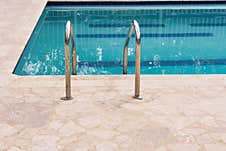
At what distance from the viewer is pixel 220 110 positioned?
15.0ft

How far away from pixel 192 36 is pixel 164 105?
15.7 ft

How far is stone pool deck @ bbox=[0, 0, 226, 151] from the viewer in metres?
3.87

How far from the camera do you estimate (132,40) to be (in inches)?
347

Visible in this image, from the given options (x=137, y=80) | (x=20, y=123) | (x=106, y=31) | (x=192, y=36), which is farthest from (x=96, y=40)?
(x=20, y=123)

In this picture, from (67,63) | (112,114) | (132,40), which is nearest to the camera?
(112,114)

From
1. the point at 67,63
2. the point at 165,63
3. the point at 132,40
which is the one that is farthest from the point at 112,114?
the point at 132,40

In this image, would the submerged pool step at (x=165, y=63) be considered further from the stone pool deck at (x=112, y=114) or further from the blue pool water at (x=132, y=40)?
the stone pool deck at (x=112, y=114)

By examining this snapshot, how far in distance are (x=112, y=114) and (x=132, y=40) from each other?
456 cm

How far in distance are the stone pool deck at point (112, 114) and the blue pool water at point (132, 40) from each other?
1.52 m

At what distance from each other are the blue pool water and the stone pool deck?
4.98 feet

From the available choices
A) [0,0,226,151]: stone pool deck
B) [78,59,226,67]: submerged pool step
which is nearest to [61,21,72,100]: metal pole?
[0,0,226,151]: stone pool deck

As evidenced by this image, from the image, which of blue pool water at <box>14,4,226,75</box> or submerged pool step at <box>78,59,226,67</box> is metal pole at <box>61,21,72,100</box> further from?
submerged pool step at <box>78,59,226,67</box>

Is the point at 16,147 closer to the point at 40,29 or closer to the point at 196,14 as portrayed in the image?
the point at 40,29

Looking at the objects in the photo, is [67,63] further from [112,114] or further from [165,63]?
[165,63]
